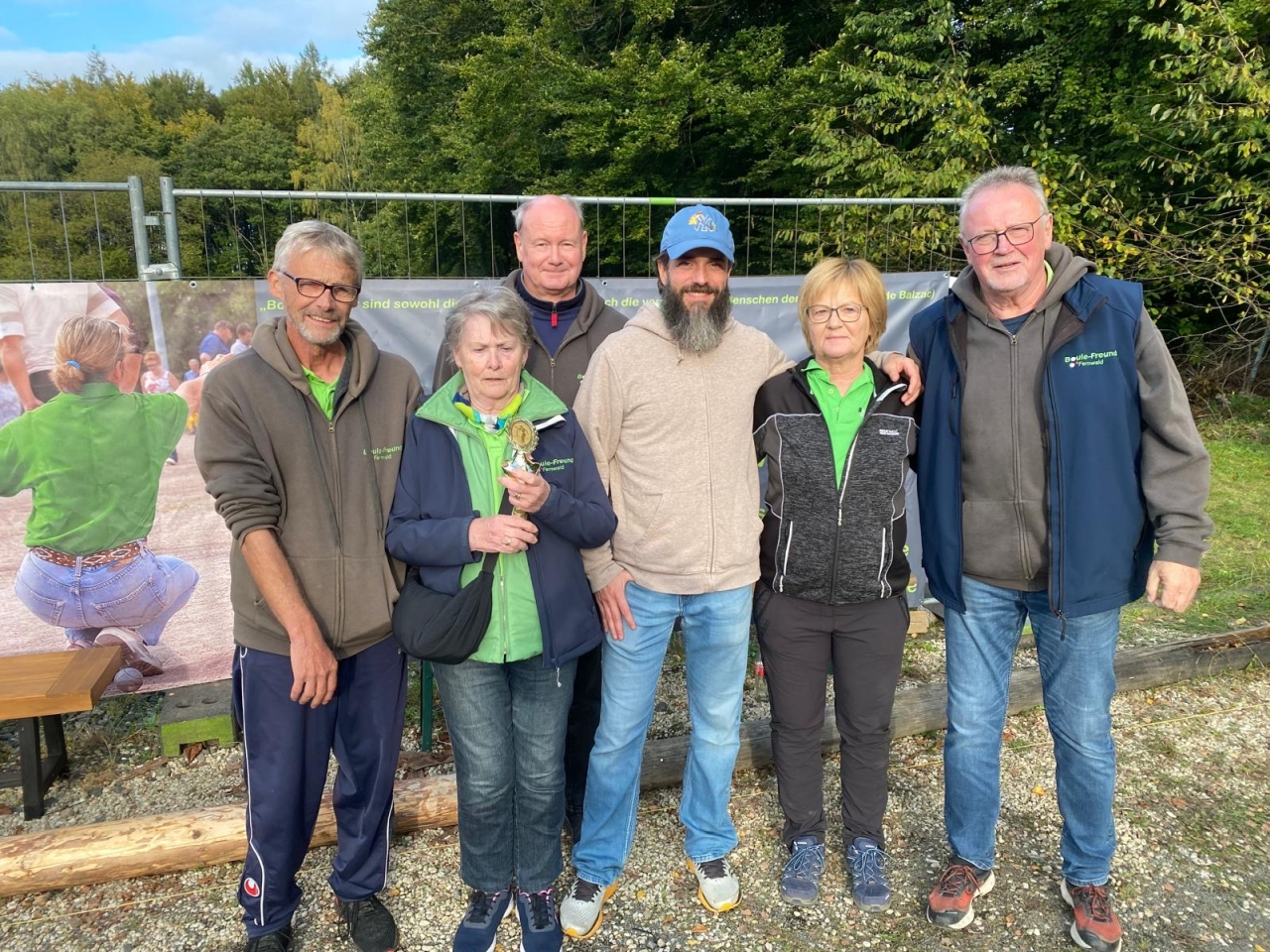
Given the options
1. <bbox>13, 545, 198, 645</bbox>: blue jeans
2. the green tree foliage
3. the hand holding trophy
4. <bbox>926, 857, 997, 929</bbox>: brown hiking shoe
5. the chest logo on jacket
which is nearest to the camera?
the hand holding trophy

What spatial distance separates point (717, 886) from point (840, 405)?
68.4 inches

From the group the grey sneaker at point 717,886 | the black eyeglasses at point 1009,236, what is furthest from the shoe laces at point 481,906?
the black eyeglasses at point 1009,236

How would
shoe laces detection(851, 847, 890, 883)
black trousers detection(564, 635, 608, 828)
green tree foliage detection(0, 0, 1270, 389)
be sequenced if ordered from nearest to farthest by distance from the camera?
shoe laces detection(851, 847, 890, 883) < black trousers detection(564, 635, 608, 828) < green tree foliage detection(0, 0, 1270, 389)

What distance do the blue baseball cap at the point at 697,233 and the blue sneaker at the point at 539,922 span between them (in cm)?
215

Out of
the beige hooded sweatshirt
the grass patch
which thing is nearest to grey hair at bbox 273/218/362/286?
the beige hooded sweatshirt

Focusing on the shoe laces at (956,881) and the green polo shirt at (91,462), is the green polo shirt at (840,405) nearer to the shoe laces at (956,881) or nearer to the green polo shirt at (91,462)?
the shoe laces at (956,881)

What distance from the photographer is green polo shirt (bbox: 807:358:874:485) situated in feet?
8.70

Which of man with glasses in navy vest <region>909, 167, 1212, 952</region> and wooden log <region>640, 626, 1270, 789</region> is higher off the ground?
man with glasses in navy vest <region>909, 167, 1212, 952</region>

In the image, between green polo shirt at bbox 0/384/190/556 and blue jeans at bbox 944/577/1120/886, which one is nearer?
blue jeans at bbox 944/577/1120/886

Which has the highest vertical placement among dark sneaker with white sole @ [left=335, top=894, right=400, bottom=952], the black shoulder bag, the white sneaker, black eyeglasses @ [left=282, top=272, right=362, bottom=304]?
black eyeglasses @ [left=282, top=272, right=362, bottom=304]

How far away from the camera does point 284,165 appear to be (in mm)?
44562

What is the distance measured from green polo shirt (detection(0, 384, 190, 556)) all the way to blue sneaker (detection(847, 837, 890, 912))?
3427 mm

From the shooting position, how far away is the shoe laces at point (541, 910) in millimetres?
2588

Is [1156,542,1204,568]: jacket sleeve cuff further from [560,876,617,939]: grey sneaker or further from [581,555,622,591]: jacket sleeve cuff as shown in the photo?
[560,876,617,939]: grey sneaker
